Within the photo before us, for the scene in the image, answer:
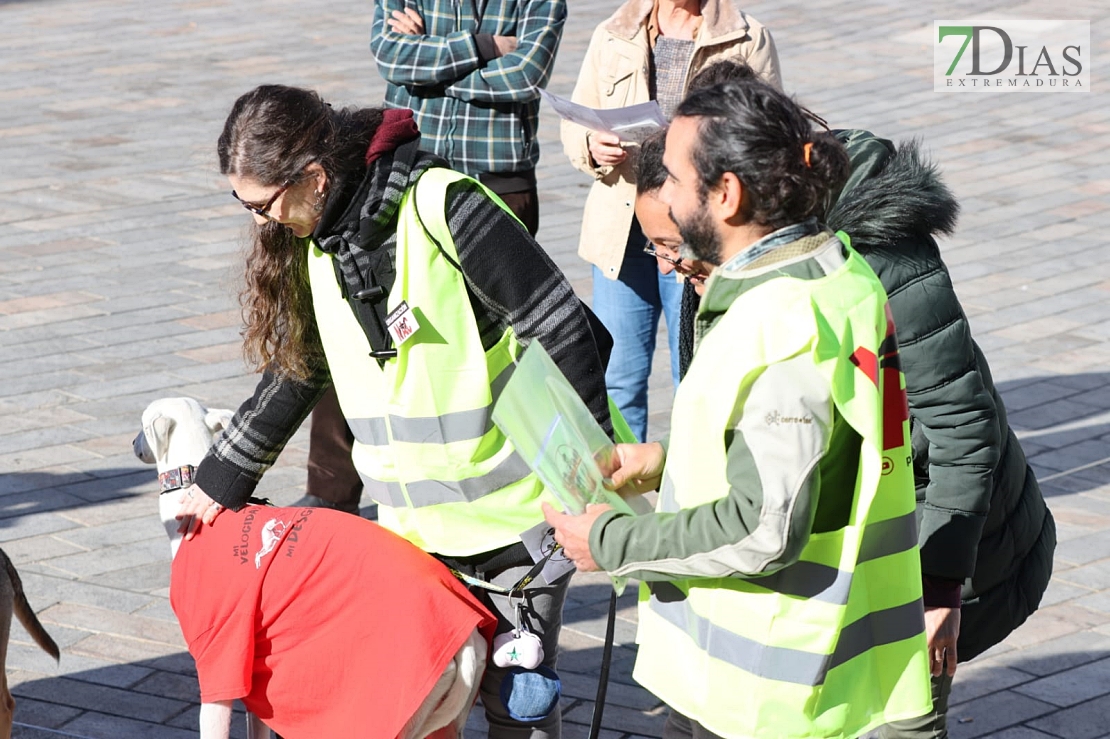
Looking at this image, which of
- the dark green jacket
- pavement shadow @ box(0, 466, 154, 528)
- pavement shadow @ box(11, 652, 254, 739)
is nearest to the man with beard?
the dark green jacket

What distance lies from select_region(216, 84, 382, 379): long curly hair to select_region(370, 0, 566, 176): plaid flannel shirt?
238cm

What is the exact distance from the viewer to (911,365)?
2.59 m

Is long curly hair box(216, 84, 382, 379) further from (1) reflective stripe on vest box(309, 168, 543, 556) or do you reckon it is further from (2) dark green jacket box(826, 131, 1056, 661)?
(2) dark green jacket box(826, 131, 1056, 661)

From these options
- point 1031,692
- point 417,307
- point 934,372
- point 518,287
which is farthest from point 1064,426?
point 417,307

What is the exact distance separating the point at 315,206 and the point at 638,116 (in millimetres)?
1194

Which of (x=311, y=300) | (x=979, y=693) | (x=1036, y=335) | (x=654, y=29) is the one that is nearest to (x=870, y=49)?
(x=1036, y=335)

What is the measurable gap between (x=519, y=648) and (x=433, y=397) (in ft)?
1.89

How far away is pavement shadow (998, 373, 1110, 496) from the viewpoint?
5641 millimetres

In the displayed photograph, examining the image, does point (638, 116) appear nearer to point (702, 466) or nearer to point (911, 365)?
point (911, 365)

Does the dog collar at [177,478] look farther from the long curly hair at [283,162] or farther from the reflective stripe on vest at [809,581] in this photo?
the reflective stripe on vest at [809,581]

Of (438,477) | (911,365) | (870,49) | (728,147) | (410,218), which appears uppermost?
(728,147)

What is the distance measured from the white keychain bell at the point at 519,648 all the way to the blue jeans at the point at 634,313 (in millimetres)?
1883

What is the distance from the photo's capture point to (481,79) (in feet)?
17.6

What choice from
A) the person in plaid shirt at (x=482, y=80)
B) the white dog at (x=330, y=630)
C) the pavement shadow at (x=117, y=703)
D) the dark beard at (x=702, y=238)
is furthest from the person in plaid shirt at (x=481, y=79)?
the dark beard at (x=702, y=238)
